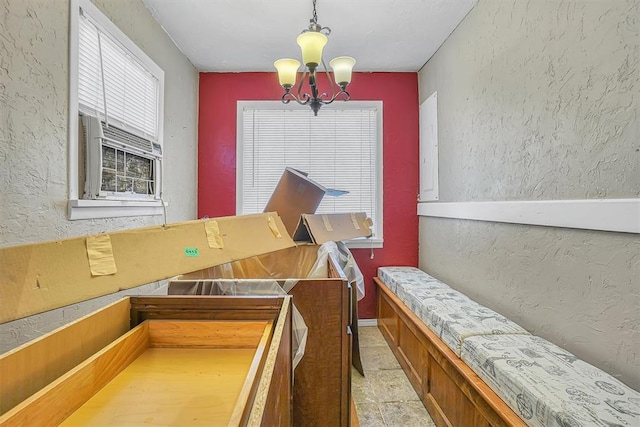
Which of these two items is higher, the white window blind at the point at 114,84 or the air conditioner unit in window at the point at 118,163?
the white window blind at the point at 114,84

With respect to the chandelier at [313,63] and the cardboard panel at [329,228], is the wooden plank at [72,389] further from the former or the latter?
the chandelier at [313,63]

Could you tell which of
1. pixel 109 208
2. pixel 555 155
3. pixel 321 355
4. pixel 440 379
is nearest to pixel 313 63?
pixel 555 155

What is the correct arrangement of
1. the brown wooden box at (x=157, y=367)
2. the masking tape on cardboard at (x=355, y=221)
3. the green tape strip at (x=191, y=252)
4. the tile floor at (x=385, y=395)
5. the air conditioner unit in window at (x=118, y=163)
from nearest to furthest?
the brown wooden box at (x=157, y=367) < the green tape strip at (x=191, y=252) < the air conditioner unit in window at (x=118, y=163) < the tile floor at (x=385, y=395) < the masking tape on cardboard at (x=355, y=221)

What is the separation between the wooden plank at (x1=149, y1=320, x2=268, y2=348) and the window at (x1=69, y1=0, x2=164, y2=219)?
94 centimetres

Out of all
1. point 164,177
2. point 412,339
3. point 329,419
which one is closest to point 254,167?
point 164,177

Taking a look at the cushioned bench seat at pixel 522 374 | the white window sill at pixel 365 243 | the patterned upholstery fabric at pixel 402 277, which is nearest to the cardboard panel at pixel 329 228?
the white window sill at pixel 365 243

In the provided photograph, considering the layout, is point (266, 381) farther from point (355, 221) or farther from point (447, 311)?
point (355, 221)

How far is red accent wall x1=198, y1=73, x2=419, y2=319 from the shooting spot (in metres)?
3.51

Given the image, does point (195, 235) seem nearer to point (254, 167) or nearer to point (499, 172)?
point (499, 172)

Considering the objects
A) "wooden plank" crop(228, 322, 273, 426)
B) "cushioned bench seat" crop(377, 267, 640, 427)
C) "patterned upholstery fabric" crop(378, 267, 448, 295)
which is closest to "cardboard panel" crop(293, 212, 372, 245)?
"patterned upholstery fabric" crop(378, 267, 448, 295)

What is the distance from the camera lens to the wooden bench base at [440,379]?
1.34 m

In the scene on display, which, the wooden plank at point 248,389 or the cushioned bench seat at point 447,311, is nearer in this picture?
the wooden plank at point 248,389

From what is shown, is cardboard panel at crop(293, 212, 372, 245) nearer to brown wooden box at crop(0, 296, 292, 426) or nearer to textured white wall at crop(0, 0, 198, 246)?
brown wooden box at crop(0, 296, 292, 426)

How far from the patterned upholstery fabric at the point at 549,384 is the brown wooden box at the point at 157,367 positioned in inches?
33.8
